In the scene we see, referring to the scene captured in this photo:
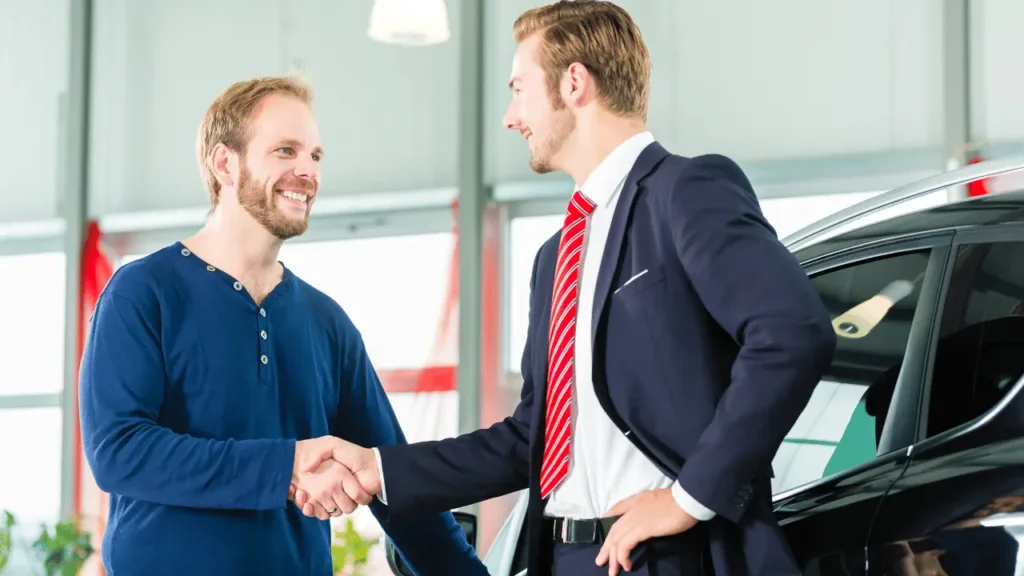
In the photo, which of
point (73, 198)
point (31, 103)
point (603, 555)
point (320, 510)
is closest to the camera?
point (603, 555)

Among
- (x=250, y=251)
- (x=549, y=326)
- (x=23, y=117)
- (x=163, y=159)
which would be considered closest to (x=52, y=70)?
(x=23, y=117)

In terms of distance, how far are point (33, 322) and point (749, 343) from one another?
739 centimetres

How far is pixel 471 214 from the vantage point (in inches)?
276

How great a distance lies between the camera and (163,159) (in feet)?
26.2

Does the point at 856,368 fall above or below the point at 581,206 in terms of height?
below

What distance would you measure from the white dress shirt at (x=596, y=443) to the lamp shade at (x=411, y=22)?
475 cm

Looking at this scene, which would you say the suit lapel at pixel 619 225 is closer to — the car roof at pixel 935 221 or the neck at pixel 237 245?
the car roof at pixel 935 221

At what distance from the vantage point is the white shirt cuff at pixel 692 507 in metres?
1.62

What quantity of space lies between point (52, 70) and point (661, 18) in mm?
3920

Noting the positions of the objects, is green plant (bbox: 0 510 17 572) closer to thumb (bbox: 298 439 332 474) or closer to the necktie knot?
thumb (bbox: 298 439 332 474)

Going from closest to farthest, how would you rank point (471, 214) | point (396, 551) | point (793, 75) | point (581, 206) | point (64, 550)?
point (581, 206) → point (396, 551) → point (793, 75) → point (471, 214) → point (64, 550)

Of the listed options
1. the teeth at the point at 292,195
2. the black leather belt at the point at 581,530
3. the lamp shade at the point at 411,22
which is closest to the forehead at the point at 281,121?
the teeth at the point at 292,195

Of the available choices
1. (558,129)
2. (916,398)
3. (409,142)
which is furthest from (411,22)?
(916,398)

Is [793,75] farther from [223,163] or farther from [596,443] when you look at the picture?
[596,443]
